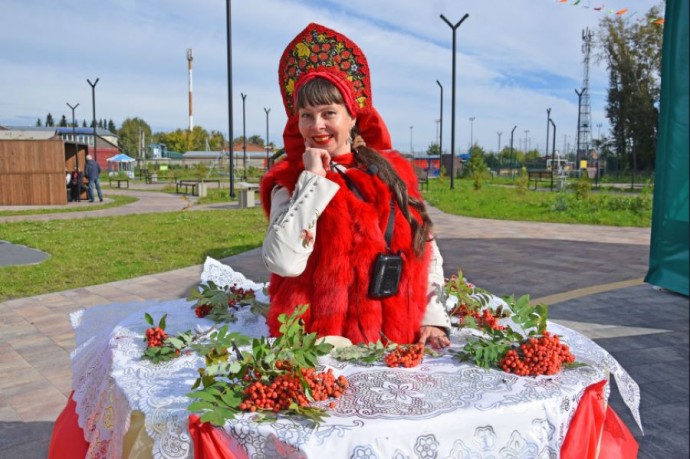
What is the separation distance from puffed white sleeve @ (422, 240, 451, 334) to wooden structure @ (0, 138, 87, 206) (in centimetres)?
2008

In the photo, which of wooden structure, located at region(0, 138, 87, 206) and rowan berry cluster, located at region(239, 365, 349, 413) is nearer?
rowan berry cluster, located at region(239, 365, 349, 413)

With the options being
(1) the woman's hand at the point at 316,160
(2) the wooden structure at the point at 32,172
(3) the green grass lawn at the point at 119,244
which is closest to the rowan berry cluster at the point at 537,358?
(1) the woman's hand at the point at 316,160

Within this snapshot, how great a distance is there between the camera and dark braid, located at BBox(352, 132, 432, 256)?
6.55ft

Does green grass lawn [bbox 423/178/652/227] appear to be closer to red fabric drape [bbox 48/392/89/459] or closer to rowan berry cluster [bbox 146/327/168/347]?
red fabric drape [bbox 48/392/89/459]

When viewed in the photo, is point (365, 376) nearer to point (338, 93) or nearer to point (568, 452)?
point (568, 452)

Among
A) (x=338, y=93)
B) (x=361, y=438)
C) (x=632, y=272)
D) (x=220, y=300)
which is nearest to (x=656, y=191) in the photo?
(x=361, y=438)

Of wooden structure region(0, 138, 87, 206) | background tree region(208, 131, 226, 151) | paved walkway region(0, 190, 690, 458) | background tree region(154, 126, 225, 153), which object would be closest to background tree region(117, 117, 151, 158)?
background tree region(154, 126, 225, 153)

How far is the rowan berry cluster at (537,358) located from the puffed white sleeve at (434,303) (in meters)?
0.34

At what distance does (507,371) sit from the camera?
1699mm

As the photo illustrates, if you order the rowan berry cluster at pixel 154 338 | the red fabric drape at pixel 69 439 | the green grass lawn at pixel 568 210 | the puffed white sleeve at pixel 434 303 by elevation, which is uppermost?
the puffed white sleeve at pixel 434 303

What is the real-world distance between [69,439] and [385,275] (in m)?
1.46

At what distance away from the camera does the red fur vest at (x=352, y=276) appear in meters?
1.86

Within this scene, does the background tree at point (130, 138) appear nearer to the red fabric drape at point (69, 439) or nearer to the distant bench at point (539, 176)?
the distant bench at point (539, 176)

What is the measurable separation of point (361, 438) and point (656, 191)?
834 millimetres
